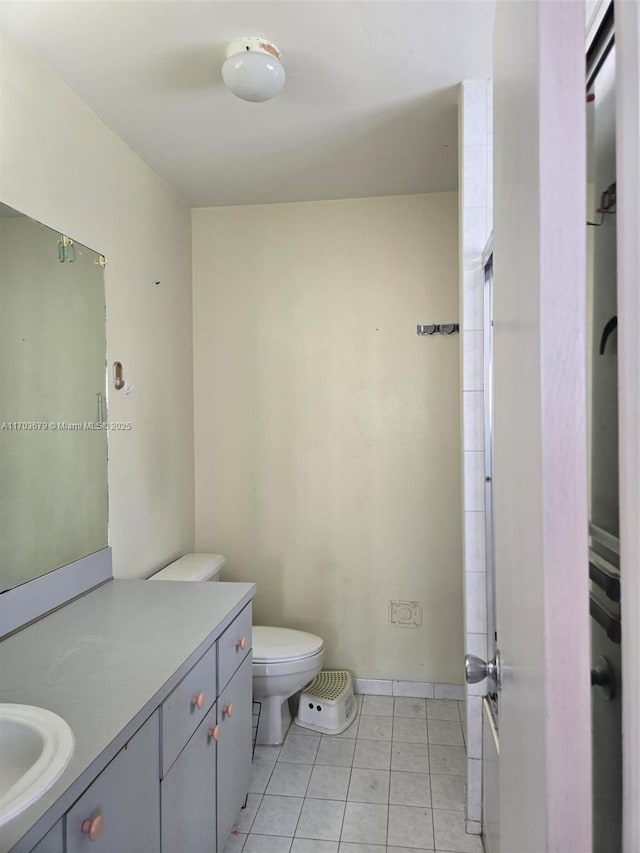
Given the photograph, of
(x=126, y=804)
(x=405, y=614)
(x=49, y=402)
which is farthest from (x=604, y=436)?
(x=405, y=614)

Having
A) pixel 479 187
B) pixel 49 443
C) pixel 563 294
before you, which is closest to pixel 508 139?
pixel 563 294

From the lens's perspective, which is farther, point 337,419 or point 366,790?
point 337,419

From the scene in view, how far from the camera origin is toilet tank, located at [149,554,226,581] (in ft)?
7.96

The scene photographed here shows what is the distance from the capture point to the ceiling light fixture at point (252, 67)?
161cm

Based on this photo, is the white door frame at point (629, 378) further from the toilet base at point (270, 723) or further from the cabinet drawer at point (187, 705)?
the toilet base at point (270, 723)

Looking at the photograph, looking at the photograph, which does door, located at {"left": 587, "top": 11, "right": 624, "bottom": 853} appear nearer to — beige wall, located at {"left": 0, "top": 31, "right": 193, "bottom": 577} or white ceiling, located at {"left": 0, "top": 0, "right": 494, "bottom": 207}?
white ceiling, located at {"left": 0, "top": 0, "right": 494, "bottom": 207}

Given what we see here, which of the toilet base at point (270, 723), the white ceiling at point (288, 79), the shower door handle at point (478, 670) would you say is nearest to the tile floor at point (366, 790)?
the toilet base at point (270, 723)

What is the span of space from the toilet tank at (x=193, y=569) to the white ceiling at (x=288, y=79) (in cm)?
177

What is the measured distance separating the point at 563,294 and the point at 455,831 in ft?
6.97

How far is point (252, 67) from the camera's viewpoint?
1.61m

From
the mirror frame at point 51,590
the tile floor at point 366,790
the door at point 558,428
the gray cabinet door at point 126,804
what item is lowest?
the tile floor at point 366,790

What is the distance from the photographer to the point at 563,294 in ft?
1.56

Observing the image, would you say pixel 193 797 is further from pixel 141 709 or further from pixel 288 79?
pixel 288 79

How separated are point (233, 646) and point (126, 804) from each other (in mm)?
691
